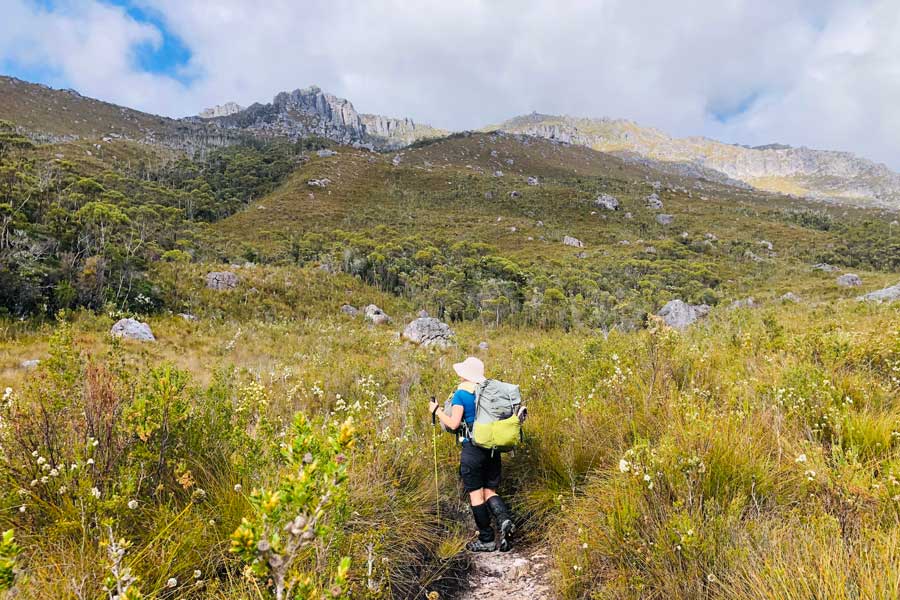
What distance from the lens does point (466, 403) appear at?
4152mm

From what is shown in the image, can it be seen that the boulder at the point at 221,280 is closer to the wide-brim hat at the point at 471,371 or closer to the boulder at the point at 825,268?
the wide-brim hat at the point at 471,371

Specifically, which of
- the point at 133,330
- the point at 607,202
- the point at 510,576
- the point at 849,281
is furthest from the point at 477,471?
the point at 607,202

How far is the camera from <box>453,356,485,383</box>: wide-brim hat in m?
4.29

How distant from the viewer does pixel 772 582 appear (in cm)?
173

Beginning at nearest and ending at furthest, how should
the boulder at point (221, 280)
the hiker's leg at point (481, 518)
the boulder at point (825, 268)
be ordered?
the hiker's leg at point (481, 518) → the boulder at point (221, 280) → the boulder at point (825, 268)

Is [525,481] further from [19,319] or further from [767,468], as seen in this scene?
[19,319]

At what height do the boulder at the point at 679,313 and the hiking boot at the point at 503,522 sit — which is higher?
the boulder at the point at 679,313

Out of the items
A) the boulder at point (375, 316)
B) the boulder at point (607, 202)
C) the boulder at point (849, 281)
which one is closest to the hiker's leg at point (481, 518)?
the boulder at point (375, 316)

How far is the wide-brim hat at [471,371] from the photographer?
4.29 meters

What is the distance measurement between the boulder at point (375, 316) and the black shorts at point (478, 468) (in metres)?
20.3

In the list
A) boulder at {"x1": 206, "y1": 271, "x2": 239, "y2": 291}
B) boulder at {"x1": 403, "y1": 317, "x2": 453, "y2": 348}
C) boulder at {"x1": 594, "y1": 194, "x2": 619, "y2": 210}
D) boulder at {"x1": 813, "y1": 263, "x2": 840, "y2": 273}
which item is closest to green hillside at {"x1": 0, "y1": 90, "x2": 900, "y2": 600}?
boulder at {"x1": 403, "y1": 317, "x2": 453, "y2": 348}

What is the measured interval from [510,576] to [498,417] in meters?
1.23

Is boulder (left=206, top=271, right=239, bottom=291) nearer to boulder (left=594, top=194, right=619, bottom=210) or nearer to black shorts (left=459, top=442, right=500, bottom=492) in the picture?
black shorts (left=459, top=442, right=500, bottom=492)

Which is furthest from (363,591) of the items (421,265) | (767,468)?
(421,265)
